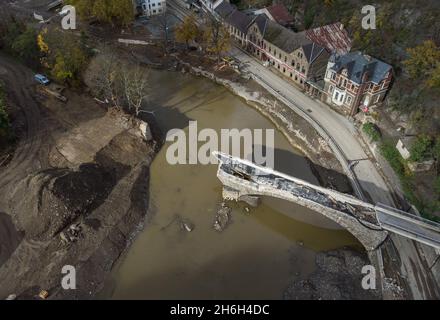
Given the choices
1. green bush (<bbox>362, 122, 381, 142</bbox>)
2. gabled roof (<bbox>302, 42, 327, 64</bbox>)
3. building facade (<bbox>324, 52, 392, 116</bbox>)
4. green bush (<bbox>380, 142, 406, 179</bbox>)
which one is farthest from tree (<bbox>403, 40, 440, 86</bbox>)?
gabled roof (<bbox>302, 42, 327, 64</bbox>)

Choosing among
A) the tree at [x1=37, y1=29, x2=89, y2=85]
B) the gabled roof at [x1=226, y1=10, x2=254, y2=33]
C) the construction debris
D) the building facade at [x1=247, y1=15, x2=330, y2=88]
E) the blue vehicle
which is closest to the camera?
the construction debris

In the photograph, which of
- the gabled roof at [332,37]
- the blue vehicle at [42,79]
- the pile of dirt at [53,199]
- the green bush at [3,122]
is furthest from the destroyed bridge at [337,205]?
the blue vehicle at [42,79]

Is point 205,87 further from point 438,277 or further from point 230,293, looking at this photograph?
point 438,277

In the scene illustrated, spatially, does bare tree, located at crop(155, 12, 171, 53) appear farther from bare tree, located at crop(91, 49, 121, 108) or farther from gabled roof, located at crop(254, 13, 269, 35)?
gabled roof, located at crop(254, 13, 269, 35)

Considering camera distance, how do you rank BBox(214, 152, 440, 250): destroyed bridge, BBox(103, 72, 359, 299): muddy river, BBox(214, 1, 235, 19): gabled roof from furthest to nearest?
1. BBox(214, 1, 235, 19): gabled roof
2. BBox(103, 72, 359, 299): muddy river
3. BBox(214, 152, 440, 250): destroyed bridge

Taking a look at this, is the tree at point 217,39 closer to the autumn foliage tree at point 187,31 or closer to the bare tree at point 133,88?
the autumn foliage tree at point 187,31

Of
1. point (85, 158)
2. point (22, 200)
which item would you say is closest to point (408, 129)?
point (85, 158)
